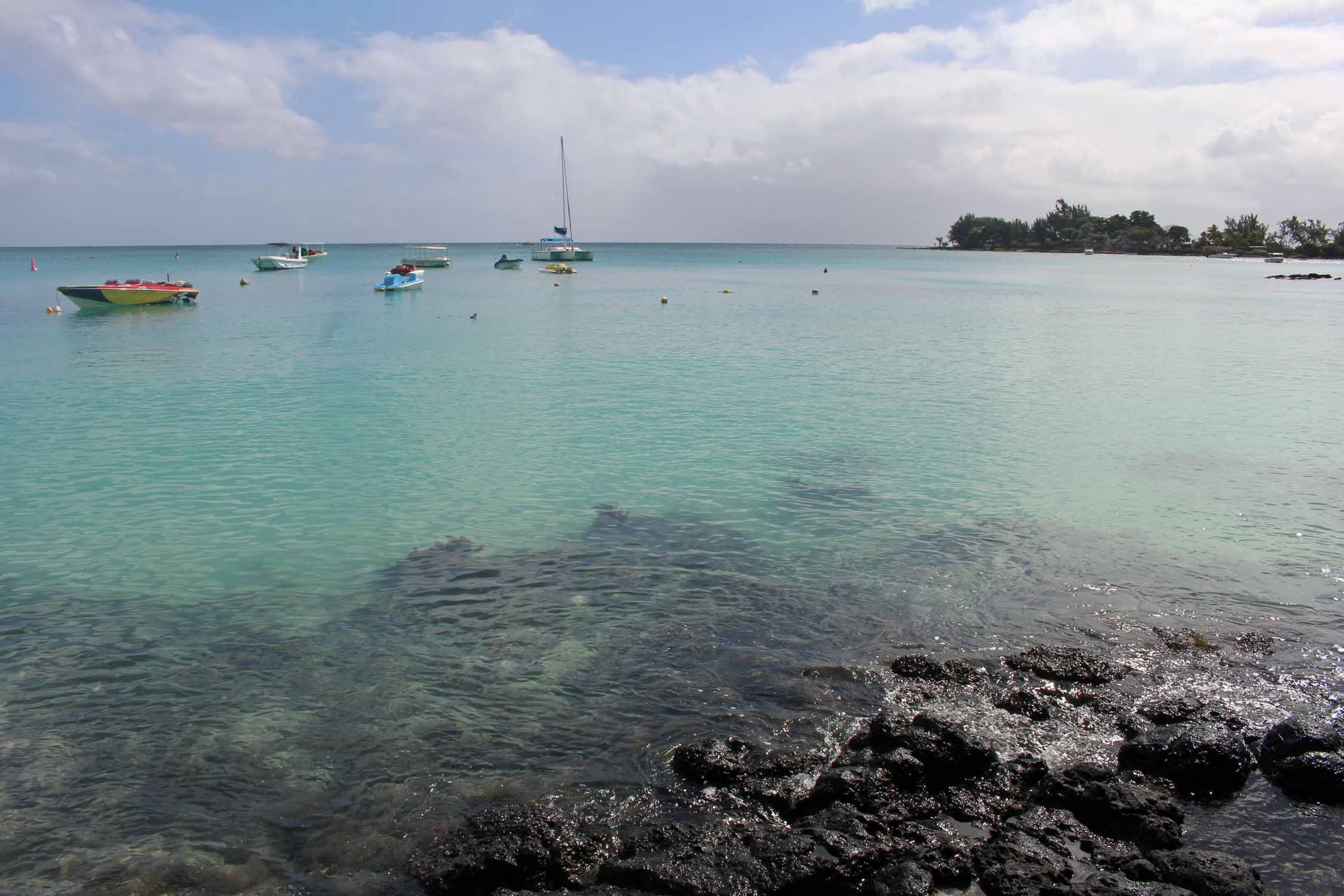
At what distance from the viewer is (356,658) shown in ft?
27.8

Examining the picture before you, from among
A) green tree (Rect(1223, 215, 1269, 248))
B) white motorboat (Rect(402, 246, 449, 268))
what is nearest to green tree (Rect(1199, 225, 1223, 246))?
green tree (Rect(1223, 215, 1269, 248))

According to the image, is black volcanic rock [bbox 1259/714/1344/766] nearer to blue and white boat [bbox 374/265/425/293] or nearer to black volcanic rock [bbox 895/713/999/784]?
black volcanic rock [bbox 895/713/999/784]

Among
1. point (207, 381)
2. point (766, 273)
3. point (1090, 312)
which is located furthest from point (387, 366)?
point (766, 273)

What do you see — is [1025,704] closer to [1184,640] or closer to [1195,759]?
[1195,759]

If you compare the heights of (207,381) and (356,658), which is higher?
(207,381)

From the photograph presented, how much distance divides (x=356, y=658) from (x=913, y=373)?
70.0ft

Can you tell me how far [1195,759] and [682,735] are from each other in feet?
12.6

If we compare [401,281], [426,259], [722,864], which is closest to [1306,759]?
[722,864]

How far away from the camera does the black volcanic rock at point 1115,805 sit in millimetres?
5836

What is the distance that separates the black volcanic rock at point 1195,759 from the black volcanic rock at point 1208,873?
0.95 m

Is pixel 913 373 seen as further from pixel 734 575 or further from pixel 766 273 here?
pixel 766 273

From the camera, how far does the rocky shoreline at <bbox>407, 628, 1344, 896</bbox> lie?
17.5 ft

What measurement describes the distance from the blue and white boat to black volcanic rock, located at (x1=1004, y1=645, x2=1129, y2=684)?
2321 inches

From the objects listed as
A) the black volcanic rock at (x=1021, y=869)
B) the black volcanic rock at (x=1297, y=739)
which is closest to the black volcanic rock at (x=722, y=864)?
the black volcanic rock at (x=1021, y=869)
